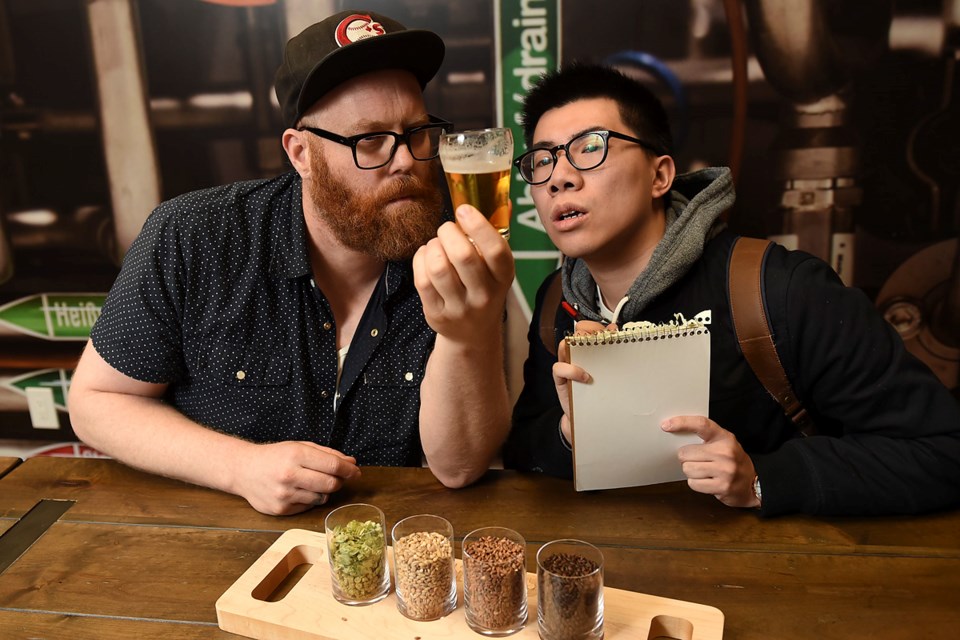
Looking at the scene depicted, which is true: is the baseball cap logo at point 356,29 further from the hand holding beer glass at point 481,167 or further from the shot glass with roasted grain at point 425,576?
the shot glass with roasted grain at point 425,576

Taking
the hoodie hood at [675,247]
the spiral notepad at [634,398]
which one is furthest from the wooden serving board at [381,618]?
the hoodie hood at [675,247]

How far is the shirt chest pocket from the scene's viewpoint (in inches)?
68.2

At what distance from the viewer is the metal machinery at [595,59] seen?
2.19m

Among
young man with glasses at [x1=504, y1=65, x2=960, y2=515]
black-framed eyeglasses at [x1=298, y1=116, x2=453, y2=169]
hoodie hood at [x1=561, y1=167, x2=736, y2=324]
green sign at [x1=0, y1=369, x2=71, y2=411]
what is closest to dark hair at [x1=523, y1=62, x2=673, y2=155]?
young man with glasses at [x1=504, y1=65, x2=960, y2=515]

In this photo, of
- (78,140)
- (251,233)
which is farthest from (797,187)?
(78,140)

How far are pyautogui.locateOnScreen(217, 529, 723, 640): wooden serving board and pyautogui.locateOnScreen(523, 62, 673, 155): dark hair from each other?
104 cm

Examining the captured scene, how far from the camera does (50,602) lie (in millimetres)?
1146

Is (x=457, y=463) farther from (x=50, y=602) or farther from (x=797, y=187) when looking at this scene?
(x=797, y=187)

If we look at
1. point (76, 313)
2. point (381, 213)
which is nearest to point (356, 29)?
point (381, 213)

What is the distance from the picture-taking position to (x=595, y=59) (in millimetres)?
2260

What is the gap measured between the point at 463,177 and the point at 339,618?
27.0 inches

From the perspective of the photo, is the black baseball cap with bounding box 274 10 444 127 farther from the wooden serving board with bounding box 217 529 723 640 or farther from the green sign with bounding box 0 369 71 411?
the green sign with bounding box 0 369 71 411

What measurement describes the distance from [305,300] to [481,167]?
0.83m

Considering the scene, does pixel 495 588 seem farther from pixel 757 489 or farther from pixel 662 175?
pixel 662 175
